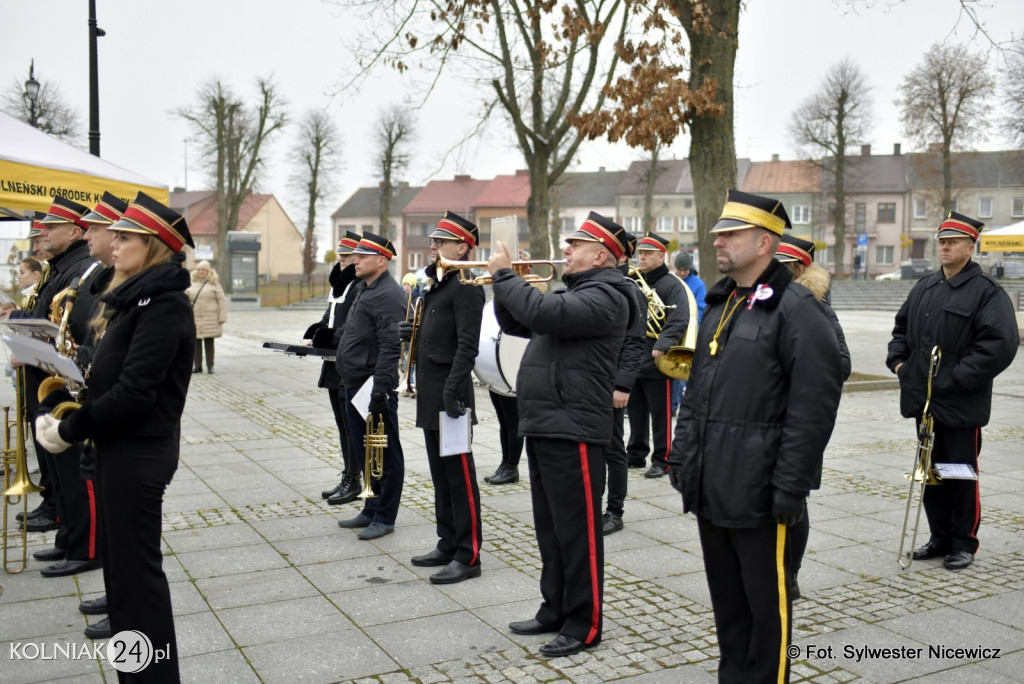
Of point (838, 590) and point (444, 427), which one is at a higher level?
point (444, 427)

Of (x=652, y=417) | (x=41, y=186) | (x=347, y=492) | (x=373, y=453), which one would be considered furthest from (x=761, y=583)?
(x=41, y=186)

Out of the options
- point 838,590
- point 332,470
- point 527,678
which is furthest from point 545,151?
point 527,678

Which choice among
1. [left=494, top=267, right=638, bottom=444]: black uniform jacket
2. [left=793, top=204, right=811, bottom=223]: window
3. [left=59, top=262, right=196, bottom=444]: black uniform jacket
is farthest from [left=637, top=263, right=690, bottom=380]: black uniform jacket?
[left=793, top=204, right=811, bottom=223]: window

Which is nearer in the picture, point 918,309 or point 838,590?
point 838,590

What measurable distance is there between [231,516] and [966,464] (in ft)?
17.0

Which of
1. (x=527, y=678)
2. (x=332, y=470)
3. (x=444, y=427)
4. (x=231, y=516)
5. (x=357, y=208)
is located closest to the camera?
(x=527, y=678)

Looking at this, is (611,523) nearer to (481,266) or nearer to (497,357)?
(497,357)

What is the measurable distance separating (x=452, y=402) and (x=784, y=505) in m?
2.62

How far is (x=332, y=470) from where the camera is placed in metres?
8.89

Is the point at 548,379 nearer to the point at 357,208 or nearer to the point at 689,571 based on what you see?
the point at 689,571

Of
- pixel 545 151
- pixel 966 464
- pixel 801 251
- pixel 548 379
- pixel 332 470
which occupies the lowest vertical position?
pixel 332 470

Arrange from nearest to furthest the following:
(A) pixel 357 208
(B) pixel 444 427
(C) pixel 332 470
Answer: (B) pixel 444 427 → (C) pixel 332 470 → (A) pixel 357 208

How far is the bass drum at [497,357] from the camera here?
771 centimetres

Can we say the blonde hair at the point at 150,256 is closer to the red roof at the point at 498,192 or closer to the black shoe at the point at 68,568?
the black shoe at the point at 68,568
